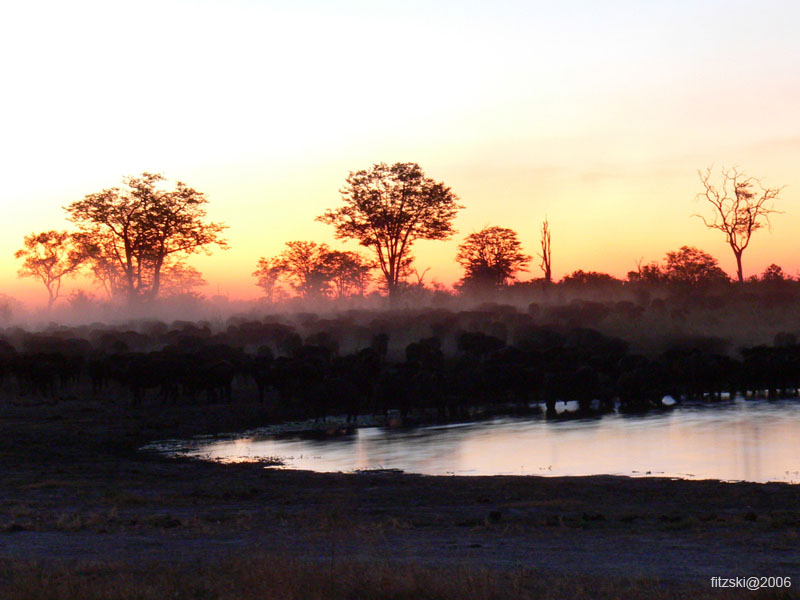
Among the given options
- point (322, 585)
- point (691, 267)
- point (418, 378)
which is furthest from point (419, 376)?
point (691, 267)

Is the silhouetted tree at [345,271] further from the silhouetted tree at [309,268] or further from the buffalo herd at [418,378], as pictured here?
the buffalo herd at [418,378]

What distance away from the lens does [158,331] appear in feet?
166

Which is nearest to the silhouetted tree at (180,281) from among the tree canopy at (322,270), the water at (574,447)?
the tree canopy at (322,270)

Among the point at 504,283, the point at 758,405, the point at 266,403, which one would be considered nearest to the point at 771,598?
the point at 758,405

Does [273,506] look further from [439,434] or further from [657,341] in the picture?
[657,341]

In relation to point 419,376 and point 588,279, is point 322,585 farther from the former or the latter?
point 588,279

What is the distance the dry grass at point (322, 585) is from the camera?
769 cm

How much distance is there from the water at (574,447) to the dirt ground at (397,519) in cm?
202

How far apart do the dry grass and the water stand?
31.4ft

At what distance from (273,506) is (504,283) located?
63134 millimetres

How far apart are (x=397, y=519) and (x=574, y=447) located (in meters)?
10.3

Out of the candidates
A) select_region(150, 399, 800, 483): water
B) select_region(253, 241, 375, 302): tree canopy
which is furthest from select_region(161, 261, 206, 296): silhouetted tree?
select_region(150, 399, 800, 483): water

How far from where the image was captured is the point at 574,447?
21.6 metres

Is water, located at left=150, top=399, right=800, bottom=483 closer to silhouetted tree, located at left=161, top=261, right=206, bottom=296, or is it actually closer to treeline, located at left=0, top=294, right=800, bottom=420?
treeline, located at left=0, top=294, right=800, bottom=420
